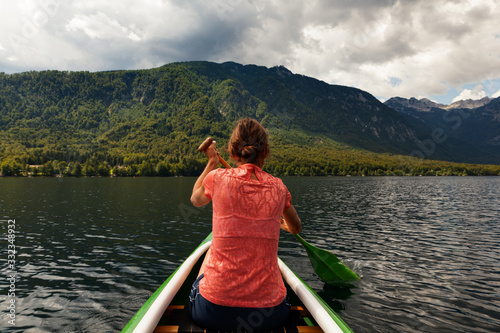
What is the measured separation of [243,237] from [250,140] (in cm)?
126

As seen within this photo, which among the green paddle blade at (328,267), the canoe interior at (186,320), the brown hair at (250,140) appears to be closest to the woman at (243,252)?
the brown hair at (250,140)

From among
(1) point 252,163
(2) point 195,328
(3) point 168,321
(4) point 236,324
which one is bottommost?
(3) point 168,321

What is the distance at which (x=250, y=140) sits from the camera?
3.82 metres

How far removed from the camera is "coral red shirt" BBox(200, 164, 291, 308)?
3.44m

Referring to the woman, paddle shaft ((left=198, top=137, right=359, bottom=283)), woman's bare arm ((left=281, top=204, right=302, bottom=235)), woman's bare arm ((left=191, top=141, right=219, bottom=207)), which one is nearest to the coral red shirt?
the woman

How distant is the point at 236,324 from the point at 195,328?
0.85 meters

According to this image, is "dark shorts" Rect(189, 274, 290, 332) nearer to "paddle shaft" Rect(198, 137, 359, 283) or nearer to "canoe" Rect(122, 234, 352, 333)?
"canoe" Rect(122, 234, 352, 333)

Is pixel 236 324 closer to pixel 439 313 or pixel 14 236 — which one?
pixel 439 313

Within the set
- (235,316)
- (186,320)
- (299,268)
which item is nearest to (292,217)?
(235,316)

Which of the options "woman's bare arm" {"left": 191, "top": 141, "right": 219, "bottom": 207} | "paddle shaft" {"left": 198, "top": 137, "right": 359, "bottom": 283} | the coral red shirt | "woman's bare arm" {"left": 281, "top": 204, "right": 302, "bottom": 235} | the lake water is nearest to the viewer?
the coral red shirt

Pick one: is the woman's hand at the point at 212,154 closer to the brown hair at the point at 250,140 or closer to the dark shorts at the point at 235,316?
the brown hair at the point at 250,140

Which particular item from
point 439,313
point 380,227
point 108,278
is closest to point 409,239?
point 380,227

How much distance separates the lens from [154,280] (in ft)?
40.6

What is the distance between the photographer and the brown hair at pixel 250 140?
3.82 m
